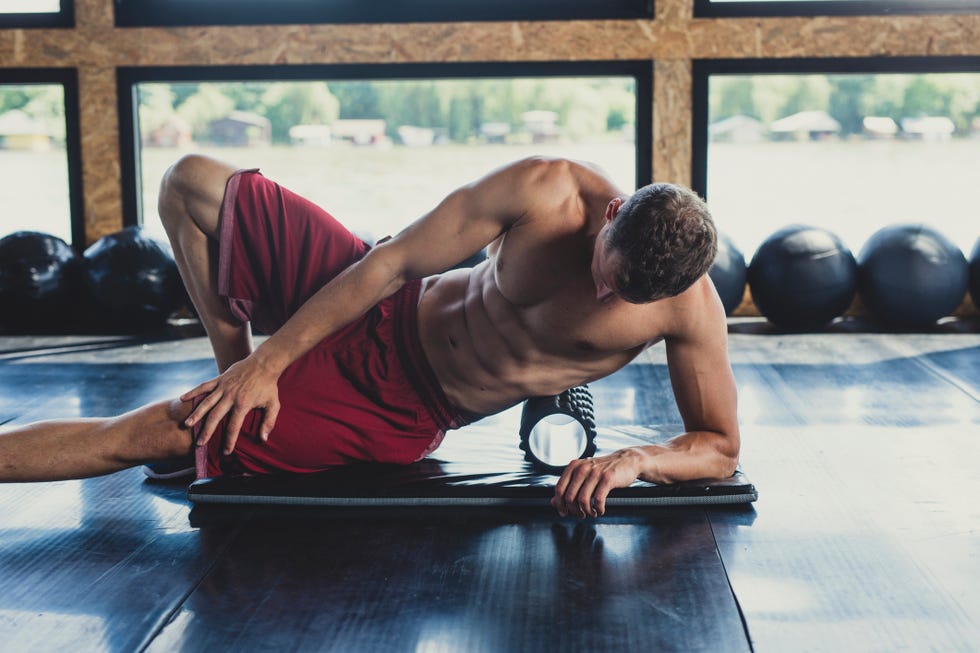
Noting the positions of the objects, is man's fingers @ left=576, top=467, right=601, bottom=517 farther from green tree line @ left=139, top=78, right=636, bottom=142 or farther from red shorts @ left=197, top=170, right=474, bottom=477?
green tree line @ left=139, top=78, right=636, bottom=142

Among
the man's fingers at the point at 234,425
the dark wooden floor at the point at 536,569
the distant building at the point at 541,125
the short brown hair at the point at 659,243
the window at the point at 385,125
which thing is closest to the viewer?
the dark wooden floor at the point at 536,569

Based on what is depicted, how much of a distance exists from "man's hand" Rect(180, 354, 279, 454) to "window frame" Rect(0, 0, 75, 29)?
360cm

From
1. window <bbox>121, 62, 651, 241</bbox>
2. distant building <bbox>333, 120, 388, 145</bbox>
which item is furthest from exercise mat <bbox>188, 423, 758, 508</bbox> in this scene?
distant building <bbox>333, 120, 388, 145</bbox>

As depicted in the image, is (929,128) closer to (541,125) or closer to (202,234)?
(541,125)

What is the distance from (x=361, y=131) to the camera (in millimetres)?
5242

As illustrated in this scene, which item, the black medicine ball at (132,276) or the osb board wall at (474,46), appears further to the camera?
the osb board wall at (474,46)

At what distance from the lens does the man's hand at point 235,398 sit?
2.01 metres

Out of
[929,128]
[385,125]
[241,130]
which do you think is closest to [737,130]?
[929,128]

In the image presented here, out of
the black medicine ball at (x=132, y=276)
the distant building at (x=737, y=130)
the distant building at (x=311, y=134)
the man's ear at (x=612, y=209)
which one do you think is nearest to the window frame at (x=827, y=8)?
the distant building at (x=737, y=130)

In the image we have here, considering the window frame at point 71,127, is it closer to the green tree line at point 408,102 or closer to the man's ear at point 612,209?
the green tree line at point 408,102

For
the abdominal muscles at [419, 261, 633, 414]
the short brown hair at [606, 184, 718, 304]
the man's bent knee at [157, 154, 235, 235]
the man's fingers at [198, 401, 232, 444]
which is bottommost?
the man's fingers at [198, 401, 232, 444]

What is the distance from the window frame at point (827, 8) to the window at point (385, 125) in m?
0.45

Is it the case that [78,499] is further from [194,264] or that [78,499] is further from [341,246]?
[341,246]

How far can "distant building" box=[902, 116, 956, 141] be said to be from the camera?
5008 mm
